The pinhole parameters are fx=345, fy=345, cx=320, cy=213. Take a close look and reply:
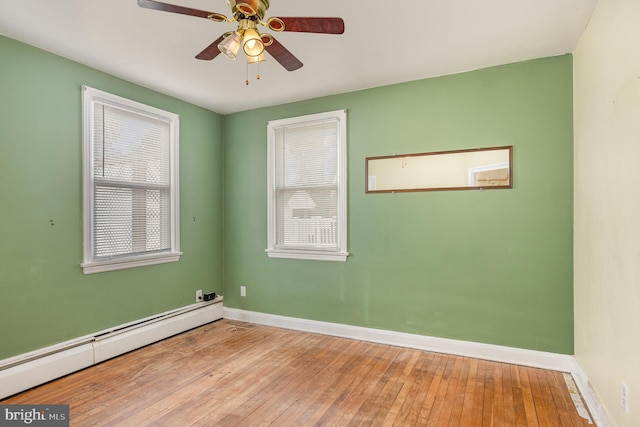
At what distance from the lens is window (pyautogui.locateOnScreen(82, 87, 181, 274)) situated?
10.1ft

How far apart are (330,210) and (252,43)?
89.3 inches

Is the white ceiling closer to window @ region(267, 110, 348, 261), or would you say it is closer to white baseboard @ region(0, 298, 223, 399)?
window @ region(267, 110, 348, 261)

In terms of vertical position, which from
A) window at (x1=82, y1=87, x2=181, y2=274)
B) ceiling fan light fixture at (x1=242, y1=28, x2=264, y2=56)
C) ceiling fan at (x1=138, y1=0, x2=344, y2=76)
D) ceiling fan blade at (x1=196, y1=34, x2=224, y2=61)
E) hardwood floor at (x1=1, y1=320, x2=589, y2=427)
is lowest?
hardwood floor at (x1=1, y1=320, x2=589, y2=427)

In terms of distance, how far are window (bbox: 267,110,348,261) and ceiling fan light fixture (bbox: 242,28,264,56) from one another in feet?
6.61

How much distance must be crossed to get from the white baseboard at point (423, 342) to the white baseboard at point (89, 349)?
0.71 meters

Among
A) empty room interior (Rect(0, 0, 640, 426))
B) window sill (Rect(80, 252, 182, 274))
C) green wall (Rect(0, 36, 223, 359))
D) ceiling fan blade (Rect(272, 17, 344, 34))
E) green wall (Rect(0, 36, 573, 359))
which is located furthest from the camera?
window sill (Rect(80, 252, 182, 274))

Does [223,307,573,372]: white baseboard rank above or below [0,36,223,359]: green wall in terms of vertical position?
below

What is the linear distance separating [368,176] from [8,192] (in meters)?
3.03

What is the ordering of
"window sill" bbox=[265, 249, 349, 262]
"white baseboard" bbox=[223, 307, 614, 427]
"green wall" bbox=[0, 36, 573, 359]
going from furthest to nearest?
1. "window sill" bbox=[265, 249, 349, 262]
2. "green wall" bbox=[0, 36, 573, 359]
3. "white baseboard" bbox=[223, 307, 614, 427]

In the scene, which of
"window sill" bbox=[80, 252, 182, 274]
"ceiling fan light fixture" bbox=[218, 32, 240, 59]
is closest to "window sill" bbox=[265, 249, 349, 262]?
"window sill" bbox=[80, 252, 182, 274]

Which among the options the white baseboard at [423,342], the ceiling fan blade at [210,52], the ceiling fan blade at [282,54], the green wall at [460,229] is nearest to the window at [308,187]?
the green wall at [460,229]

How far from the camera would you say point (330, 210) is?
383 centimetres

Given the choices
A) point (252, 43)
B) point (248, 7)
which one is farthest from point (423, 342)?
point (248, 7)

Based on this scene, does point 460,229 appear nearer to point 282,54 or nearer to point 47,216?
point 282,54
